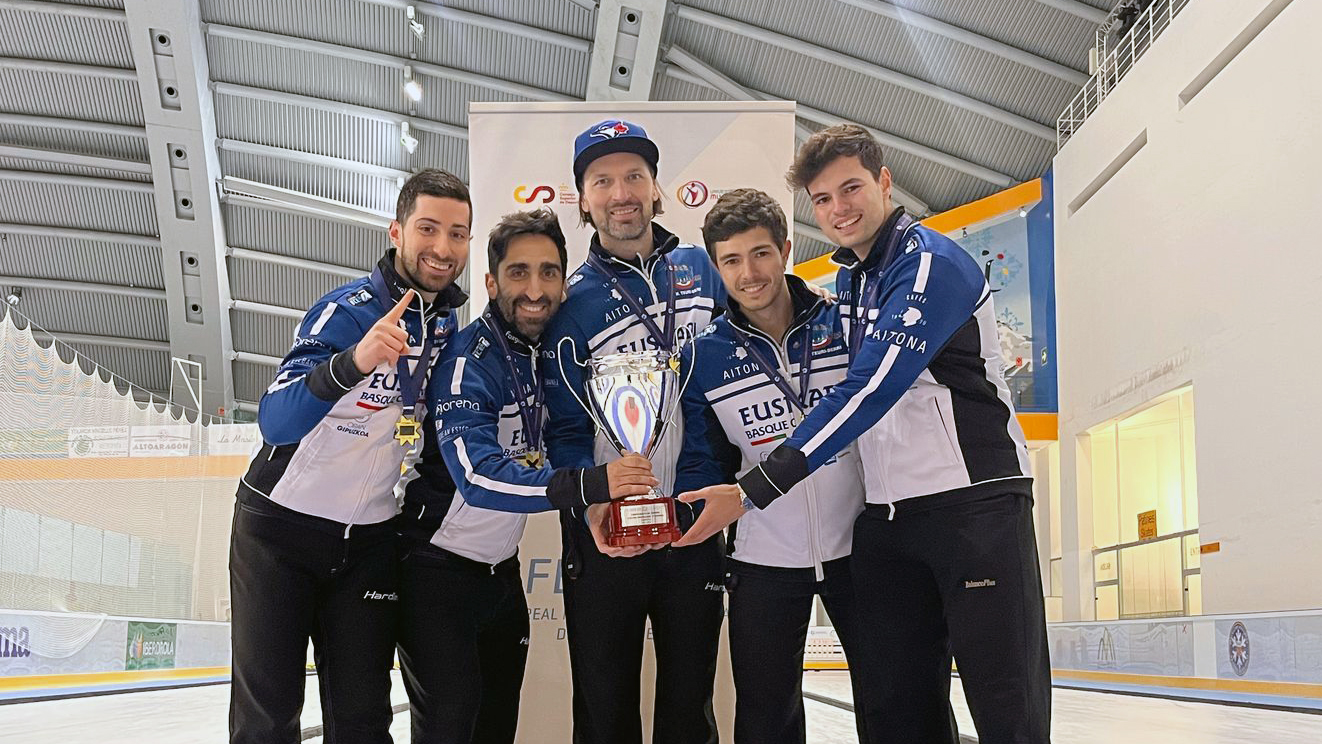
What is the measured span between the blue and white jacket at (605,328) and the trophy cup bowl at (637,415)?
0.76ft

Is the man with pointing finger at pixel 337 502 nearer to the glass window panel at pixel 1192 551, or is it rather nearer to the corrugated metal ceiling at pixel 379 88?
the glass window panel at pixel 1192 551

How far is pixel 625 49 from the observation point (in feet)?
54.2

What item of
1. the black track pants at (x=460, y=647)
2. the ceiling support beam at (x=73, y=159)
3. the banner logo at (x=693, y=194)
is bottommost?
the black track pants at (x=460, y=647)

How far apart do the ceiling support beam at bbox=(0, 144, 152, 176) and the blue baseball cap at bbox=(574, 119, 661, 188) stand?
18.1 metres

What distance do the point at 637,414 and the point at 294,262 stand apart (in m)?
19.5

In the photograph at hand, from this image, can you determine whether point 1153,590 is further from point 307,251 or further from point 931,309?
point 307,251

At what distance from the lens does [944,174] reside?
18.4 m

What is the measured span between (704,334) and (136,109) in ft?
59.3

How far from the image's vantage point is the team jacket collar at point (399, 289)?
3.23 metres

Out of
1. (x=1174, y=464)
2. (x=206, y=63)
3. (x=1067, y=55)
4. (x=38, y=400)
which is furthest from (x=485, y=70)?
(x=1174, y=464)

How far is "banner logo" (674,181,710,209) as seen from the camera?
5.15m

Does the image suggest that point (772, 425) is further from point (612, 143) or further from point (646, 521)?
point (612, 143)

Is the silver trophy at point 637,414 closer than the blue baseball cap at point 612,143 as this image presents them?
Yes

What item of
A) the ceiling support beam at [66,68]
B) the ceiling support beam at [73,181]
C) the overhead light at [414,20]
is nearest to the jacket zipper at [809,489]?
the overhead light at [414,20]
